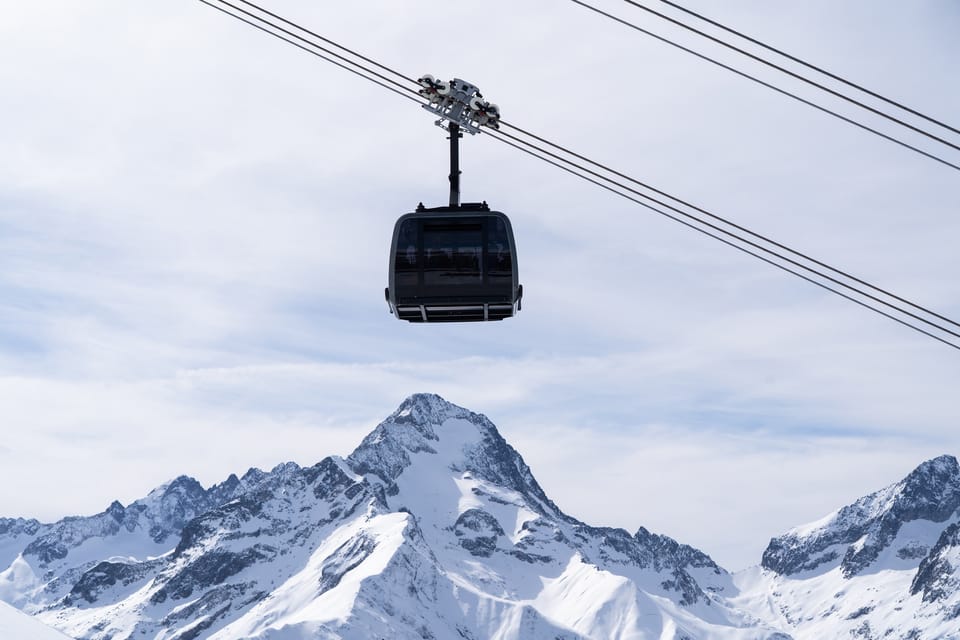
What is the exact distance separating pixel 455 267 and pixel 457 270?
2.8 inches

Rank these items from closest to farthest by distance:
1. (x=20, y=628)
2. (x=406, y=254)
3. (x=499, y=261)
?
1. (x=20, y=628)
2. (x=499, y=261)
3. (x=406, y=254)

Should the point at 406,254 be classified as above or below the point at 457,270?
above

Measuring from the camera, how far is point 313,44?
2138 cm

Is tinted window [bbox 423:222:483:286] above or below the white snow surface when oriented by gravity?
above

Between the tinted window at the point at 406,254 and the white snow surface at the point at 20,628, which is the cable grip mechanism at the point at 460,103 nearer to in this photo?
the tinted window at the point at 406,254

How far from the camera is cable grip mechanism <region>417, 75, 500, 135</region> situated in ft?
69.4

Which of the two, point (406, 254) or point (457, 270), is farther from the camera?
point (406, 254)

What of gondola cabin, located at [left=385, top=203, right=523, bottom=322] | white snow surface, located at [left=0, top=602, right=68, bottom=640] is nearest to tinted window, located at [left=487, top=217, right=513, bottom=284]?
gondola cabin, located at [left=385, top=203, right=523, bottom=322]

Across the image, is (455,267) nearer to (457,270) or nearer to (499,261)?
(457,270)

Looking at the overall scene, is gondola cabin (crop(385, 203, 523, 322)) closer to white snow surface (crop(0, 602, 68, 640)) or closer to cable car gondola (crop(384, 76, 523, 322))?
cable car gondola (crop(384, 76, 523, 322))

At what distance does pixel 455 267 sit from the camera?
2531 centimetres

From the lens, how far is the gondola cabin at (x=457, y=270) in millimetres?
25141

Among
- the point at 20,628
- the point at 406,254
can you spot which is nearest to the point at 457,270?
the point at 406,254

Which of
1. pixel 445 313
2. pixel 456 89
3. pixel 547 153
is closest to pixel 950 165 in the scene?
pixel 547 153
